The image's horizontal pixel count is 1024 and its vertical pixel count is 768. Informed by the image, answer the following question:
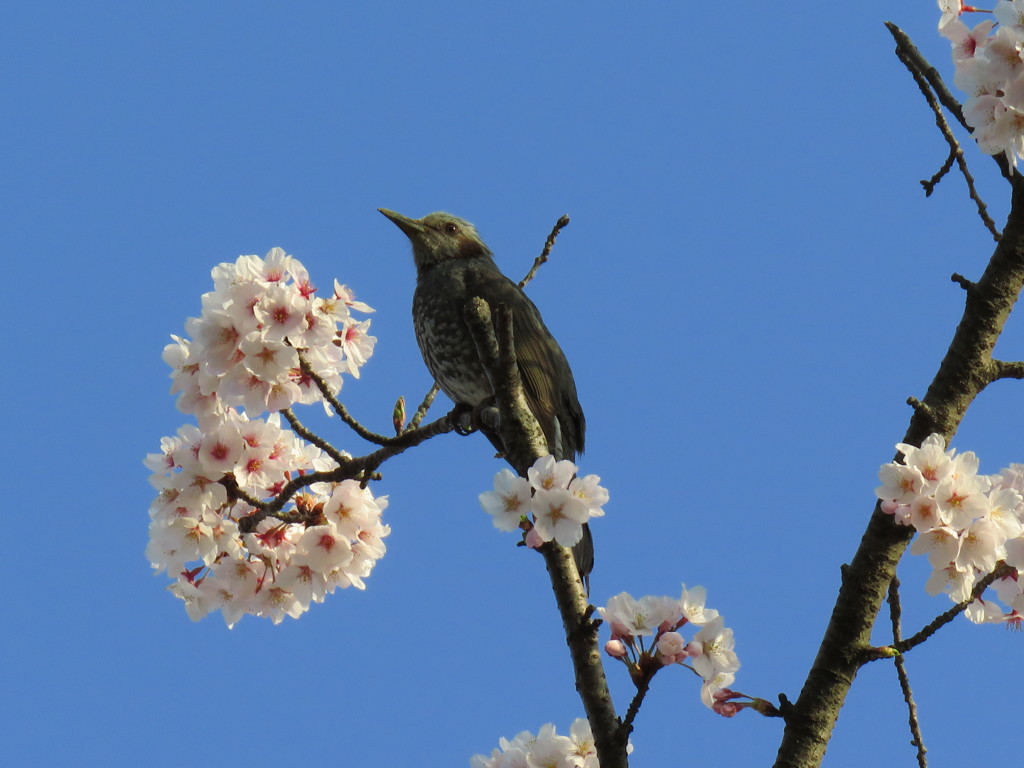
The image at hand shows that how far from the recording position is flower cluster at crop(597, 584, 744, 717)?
8.95ft

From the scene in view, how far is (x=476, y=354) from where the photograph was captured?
18.2 ft

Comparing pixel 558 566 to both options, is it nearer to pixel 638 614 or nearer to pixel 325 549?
pixel 638 614

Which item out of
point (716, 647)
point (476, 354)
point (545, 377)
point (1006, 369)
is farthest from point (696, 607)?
point (545, 377)

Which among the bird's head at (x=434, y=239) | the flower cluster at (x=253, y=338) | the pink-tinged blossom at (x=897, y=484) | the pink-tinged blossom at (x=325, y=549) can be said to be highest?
the bird's head at (x=434, y=239)

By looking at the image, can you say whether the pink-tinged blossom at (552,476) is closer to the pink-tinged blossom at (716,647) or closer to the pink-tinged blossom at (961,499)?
the pink-tinged blossom at (716,647)

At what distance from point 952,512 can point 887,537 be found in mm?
234

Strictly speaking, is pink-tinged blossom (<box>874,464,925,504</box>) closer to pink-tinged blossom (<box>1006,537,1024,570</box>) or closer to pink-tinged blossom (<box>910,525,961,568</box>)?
pink-tinged blossom (<box>910,525,961,568</box>)

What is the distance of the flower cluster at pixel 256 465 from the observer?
3.18 meters

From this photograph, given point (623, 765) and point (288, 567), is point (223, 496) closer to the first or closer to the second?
point (288, 567)

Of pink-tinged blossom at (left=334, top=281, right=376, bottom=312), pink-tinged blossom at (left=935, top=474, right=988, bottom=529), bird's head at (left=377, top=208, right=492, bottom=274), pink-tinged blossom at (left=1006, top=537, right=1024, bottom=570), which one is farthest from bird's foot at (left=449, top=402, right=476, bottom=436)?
bird's head at (left=377, top=208, right=492, bottom=274)

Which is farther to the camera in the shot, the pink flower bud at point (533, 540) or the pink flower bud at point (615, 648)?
the pink flower bud at point (533, 540)

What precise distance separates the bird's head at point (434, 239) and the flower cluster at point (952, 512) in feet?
15.3

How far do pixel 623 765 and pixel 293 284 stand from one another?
5.56 ft

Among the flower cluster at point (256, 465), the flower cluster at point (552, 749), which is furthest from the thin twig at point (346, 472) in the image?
the flower cluster at point (552, 749)
